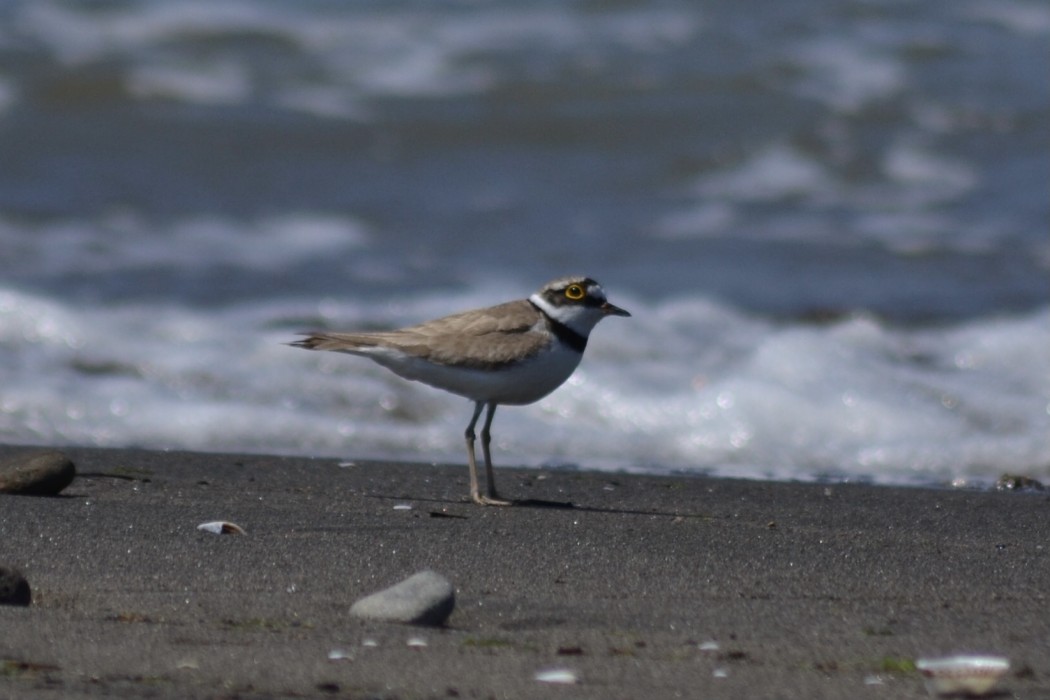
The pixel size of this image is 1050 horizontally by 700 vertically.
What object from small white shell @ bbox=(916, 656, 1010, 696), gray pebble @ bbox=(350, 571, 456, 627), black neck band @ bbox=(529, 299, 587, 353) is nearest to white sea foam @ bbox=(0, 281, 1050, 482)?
black neck band @ bbox=(529, 299, 587, 353)

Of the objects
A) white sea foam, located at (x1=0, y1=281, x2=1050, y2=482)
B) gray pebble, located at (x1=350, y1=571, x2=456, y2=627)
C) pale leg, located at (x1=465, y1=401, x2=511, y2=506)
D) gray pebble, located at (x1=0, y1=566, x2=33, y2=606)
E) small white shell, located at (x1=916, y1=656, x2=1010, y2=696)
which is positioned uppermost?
white sea foam, located at (x1=0, y1=281, x2=1050, y2=482)

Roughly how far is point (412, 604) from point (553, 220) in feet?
30.0

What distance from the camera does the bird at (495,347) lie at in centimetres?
523

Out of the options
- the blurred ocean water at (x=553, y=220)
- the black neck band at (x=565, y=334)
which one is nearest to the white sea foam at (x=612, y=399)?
the blurred ocean water at (x=553, y=220)

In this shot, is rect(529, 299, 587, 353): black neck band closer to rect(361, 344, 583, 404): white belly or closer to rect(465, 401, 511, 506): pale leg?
rect(361, 344, 583, 404): white belly

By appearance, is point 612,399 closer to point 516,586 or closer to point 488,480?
point 488,480

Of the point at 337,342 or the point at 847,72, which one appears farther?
the point at 847,72

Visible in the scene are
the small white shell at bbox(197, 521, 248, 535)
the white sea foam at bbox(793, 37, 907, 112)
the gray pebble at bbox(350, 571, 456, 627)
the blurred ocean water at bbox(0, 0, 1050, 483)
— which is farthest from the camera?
the white sea foam at bbox(793, 37, 907, 112)

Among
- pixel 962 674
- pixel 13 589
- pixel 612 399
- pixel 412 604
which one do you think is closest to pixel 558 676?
pixel 412 604

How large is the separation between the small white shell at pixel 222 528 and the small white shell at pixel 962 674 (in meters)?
2.10

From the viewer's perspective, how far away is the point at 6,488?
15.5 feet

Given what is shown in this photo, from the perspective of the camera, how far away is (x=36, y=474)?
15.5 ft

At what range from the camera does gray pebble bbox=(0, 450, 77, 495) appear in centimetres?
472

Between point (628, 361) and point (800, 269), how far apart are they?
10.3 feet
